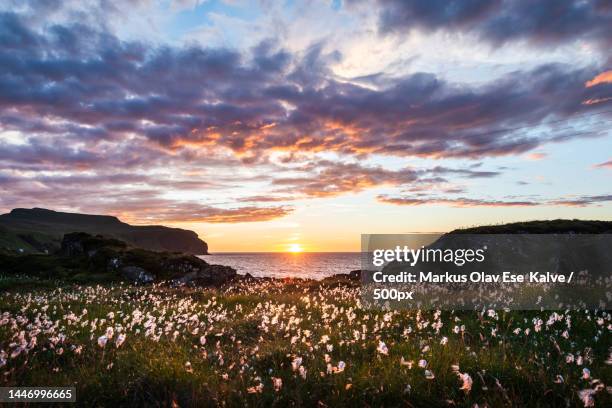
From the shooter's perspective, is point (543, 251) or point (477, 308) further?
point (543, 251)

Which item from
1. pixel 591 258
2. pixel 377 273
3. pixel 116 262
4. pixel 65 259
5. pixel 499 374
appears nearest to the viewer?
pixel 499 374

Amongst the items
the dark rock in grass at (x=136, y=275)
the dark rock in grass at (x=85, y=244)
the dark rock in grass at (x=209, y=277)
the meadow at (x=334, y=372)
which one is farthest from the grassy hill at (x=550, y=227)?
the dark rock in grass at (x=85, y=244)

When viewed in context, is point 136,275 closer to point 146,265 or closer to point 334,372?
point 146,265

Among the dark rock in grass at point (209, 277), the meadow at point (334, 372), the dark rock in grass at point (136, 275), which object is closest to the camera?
the meadow at point (334, 372)

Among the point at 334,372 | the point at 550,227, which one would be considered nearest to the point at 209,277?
→ the point at 550,227

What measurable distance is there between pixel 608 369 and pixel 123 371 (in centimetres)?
690

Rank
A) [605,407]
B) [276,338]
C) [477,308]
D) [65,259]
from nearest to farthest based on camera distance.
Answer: [605,407]
[276,338]
[477,308]
[65,259]

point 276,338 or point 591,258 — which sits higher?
point 591,258

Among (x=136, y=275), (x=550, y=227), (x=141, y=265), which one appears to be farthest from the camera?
(x=141, y=265)

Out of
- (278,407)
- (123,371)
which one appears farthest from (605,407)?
(123,371)

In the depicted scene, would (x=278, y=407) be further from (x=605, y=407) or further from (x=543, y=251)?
(x=543, y=251)

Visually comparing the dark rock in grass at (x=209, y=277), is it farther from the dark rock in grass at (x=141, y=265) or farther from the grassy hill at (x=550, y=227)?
the grassy hill at (x=550, y=227)

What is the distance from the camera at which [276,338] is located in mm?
8758

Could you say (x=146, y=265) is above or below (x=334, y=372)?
below
